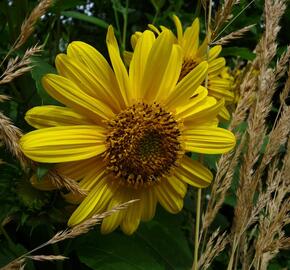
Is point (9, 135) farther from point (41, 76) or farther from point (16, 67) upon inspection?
point (41, 76)

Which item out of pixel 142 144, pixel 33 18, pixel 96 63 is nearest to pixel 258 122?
pixel 142 144

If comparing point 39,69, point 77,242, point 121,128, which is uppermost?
point 39,69

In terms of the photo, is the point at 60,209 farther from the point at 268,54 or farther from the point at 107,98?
the point at 268,54

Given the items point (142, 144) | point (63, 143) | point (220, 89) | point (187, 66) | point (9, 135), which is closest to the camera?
point (9, 135)

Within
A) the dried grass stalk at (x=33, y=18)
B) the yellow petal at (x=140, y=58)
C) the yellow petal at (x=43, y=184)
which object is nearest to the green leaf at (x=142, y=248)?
the yellow petal at (x=43, y=184)

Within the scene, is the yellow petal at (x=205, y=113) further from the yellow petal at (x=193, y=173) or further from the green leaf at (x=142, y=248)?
the green leaf at (x=142, y=248)

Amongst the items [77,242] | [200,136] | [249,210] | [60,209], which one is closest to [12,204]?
[60,209]

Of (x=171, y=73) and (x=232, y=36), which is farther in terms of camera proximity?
(x=232, y=36)
